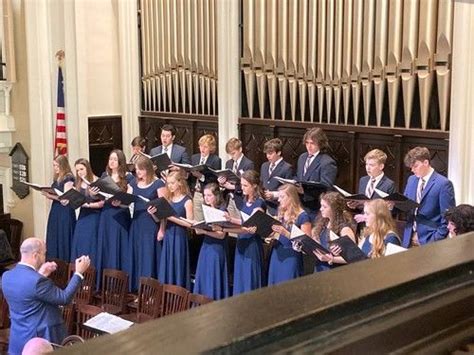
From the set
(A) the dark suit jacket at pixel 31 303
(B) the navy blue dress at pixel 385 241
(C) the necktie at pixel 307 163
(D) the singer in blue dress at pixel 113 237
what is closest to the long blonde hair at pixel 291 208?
(B) the navy blue dress at pixel 385 241

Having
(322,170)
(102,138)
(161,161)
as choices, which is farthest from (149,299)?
(102,138)

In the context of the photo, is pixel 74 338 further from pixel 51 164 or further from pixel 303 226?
pixel 51 164

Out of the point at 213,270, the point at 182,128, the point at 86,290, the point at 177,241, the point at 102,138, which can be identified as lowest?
the point at 86,290

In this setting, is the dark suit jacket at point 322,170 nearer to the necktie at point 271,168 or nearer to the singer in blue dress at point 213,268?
the necktie at point 271,168

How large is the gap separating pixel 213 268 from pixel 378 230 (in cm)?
167

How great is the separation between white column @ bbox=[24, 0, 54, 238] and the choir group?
1.79 metres

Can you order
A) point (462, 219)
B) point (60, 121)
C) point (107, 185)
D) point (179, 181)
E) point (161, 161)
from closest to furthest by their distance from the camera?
point (462, 219) → point (179, 181) → point (107, 185) → point (161, 161) → point (60, 121)

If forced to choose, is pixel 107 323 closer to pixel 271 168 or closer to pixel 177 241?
pixel 177 241

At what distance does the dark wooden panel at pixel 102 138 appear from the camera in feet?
36.4

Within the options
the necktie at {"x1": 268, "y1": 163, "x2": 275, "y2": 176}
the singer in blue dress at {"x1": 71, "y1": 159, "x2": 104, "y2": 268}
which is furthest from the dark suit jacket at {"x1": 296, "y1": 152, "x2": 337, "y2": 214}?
the singer in blue dress at {"x1": 71, "y1": 159, "x2": 104, "y2": 268}

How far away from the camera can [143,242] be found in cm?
690

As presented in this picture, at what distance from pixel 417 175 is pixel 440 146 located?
4.12 feet

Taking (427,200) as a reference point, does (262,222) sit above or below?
below

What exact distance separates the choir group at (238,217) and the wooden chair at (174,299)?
2.31 feet
